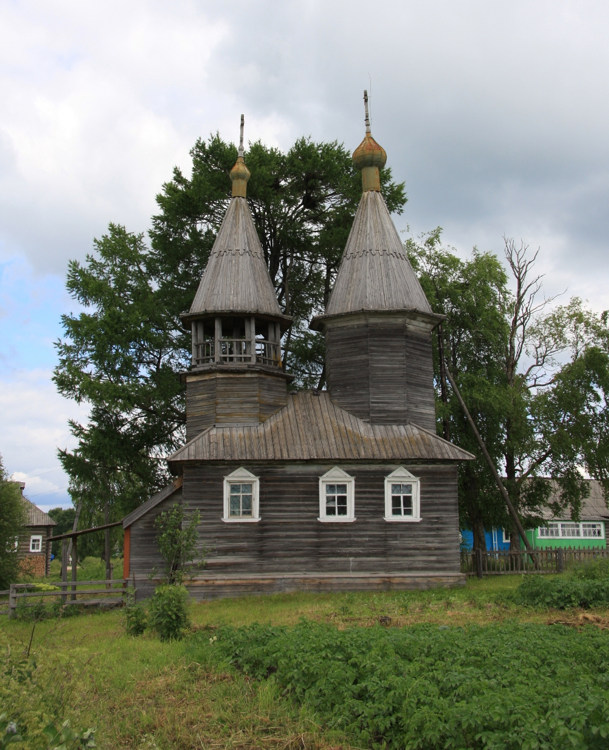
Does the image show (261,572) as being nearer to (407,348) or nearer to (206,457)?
(206,457)

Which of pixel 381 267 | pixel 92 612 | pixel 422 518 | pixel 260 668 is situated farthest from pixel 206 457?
pixel 260 668

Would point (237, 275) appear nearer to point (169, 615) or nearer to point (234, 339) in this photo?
point (234, 339)

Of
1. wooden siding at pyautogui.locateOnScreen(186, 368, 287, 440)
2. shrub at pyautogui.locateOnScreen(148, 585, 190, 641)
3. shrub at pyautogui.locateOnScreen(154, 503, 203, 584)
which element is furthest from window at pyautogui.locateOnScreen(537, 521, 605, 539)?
shrub at pyautogui.locateOnScreen(148, 585, 190, 641)

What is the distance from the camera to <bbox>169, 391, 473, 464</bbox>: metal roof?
19625mm

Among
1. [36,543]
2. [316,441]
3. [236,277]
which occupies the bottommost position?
[36,543]

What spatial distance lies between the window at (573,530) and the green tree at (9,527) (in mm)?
27063

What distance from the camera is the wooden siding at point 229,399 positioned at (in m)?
20.9

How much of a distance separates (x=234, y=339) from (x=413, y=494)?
6986mm

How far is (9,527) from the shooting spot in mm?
26578

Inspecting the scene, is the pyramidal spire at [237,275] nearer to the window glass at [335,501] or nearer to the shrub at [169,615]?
the window glass at [335,501]

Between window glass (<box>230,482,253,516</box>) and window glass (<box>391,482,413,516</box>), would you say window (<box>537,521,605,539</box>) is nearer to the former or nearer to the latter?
window glass (<box>391,482,413,516</box>)

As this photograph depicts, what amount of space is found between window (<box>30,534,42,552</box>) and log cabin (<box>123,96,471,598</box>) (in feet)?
78.3

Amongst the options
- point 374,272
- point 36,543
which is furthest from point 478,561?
point 36,543

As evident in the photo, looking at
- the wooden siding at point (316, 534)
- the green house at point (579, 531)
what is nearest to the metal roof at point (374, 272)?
the wooden siding at point (316, 534)
